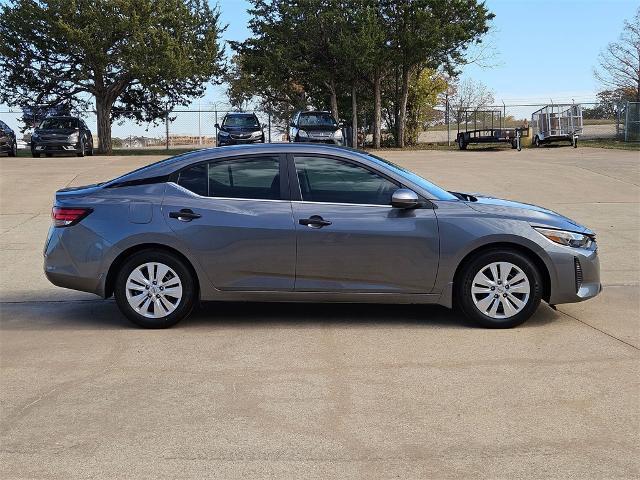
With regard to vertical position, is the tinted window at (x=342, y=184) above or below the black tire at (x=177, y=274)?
above

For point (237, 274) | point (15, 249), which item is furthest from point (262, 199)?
point (15, 249)

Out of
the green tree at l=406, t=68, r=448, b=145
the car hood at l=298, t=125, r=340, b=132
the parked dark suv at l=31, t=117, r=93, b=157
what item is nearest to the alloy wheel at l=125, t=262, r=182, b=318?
the car hood at l=298, t=125, r=340, b=132

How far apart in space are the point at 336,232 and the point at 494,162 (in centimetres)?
1891

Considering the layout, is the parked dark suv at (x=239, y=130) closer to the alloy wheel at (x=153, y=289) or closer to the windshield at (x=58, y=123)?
the windshield at (x=58, y=123)

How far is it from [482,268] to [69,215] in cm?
361

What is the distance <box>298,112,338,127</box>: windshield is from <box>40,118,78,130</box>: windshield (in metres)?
9.59

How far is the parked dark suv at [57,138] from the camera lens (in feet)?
93.6

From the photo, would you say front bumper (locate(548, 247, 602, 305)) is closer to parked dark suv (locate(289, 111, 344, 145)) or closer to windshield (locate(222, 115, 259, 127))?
parked dark suv (locate(289, 111, 344, 145))

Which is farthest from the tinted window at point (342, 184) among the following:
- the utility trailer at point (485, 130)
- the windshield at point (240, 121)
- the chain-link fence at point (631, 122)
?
the chain-link fence at point (631, 122)

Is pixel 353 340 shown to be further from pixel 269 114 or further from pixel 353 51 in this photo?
pixel 269 114

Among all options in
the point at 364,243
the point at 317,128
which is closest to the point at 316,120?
the point at 317,128

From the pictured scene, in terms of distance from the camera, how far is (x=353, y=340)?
5.77 metres

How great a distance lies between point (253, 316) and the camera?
261 inches

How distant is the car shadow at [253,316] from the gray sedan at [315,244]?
34 cm
